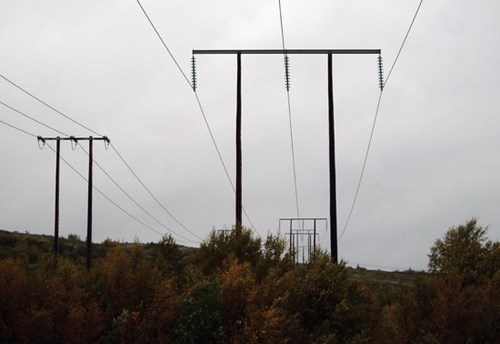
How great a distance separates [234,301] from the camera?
105 ft

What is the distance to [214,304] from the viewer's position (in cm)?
3148

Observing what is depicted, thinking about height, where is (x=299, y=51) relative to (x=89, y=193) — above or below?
above

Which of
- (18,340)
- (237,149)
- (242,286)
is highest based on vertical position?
(237,149)

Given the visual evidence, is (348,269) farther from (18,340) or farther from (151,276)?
(18,340)

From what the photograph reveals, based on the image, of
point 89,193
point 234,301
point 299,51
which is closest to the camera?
point 234,301

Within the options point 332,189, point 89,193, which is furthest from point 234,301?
point 89,193

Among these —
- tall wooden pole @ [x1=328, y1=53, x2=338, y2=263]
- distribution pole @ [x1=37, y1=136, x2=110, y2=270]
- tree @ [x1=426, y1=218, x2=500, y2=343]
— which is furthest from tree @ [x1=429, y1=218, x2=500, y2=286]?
distribution pole @ [x1=37, y1=136, x2=110, y2=270]

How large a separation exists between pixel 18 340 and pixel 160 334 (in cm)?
670

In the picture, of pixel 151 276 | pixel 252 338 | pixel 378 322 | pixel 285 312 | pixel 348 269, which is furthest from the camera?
pixel 378 322

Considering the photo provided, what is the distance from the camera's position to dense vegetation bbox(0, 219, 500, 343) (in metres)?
30.8

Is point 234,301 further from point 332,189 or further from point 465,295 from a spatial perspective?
point 465,295

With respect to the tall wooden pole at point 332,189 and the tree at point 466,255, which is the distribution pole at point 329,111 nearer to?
the tall wooden pole at point 332,189

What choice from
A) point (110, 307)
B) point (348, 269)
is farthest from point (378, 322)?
point (110, 307)

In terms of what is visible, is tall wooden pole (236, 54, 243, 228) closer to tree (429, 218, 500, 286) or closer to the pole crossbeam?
the pole crossbeam
